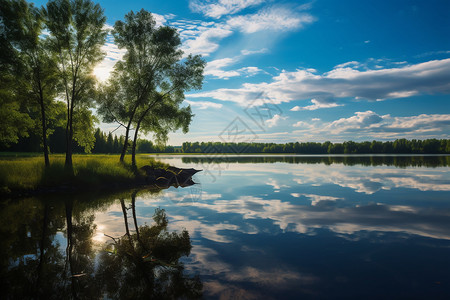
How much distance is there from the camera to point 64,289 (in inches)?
200

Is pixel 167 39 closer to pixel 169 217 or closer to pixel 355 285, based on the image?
pixel 169 217

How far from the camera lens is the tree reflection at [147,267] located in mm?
5027

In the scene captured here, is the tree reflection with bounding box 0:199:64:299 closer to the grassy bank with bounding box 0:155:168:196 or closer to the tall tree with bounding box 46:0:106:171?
the grassy bank with bounding box 0:155:168:196

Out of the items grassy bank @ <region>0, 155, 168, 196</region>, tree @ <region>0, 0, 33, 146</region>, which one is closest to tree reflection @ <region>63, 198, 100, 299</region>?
grassy bank @ <region>0, 155, 168, 196</region>

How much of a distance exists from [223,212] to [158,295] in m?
7.58

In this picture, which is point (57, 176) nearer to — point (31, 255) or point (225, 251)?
point (31, 255)

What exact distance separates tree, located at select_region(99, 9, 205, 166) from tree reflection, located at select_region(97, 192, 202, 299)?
2119 cm

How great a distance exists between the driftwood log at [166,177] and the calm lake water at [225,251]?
12.4m

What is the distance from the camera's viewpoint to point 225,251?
7.33 meters

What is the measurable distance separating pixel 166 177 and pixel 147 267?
2165 cm

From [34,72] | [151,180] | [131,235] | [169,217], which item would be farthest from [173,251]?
[34,72]

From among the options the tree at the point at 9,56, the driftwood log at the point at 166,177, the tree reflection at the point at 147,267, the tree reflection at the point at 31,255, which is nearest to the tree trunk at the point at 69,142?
the tree at the point at 9,56

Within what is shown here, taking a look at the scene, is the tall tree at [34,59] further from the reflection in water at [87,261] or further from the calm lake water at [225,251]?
the reflection in water at [87,261]

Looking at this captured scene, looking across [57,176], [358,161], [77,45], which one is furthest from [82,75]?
[358,161]
